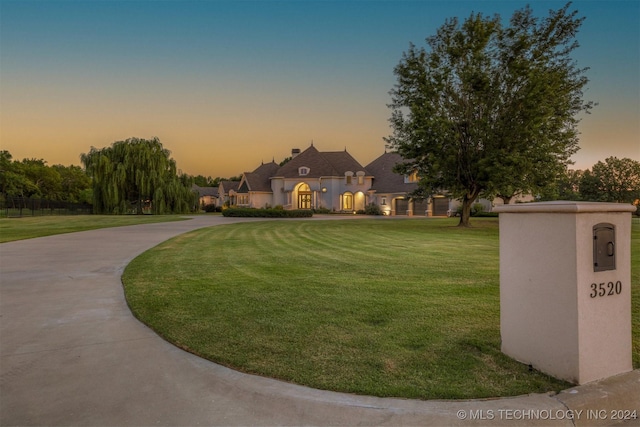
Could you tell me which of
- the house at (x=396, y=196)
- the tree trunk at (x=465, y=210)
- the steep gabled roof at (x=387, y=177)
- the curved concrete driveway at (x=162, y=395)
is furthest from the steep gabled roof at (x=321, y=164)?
the curved concrete driveway at (x=162, y=395)

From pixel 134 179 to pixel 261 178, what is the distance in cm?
1902

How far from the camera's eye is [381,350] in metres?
3.66

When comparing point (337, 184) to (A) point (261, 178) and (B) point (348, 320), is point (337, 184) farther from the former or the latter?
(B) point (348, 320)

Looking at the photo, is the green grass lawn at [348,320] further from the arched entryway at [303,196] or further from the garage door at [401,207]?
the arched entryway at [303,196]

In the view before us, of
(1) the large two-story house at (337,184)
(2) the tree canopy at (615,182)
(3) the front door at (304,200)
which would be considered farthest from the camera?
(2) the tree canopy at (615,182)

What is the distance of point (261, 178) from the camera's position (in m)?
54.8

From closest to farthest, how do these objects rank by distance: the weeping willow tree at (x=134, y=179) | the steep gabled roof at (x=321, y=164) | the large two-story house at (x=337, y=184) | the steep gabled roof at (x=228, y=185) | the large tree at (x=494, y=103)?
the large tree at (x=494, y=103) → the weeping willow tree at (x=134, y=179) → the large two-story house at (x=337, y=184) → the steep gabled roof at (x=321, y=164) → the steep gabled roof at (x=228, y=185)

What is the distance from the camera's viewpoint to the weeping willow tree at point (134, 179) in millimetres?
39094

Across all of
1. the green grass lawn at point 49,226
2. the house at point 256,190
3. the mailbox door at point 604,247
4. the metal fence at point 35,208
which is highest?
the house at point 256,190

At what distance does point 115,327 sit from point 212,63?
1038 inches

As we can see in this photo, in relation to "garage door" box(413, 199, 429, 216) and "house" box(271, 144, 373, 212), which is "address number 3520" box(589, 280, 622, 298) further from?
"house" box(271, 144, 373, 212)

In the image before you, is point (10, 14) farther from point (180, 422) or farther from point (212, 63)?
point (180, 422)

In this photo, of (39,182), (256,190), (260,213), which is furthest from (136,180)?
(39,182)

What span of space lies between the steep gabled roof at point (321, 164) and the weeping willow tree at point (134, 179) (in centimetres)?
1506
